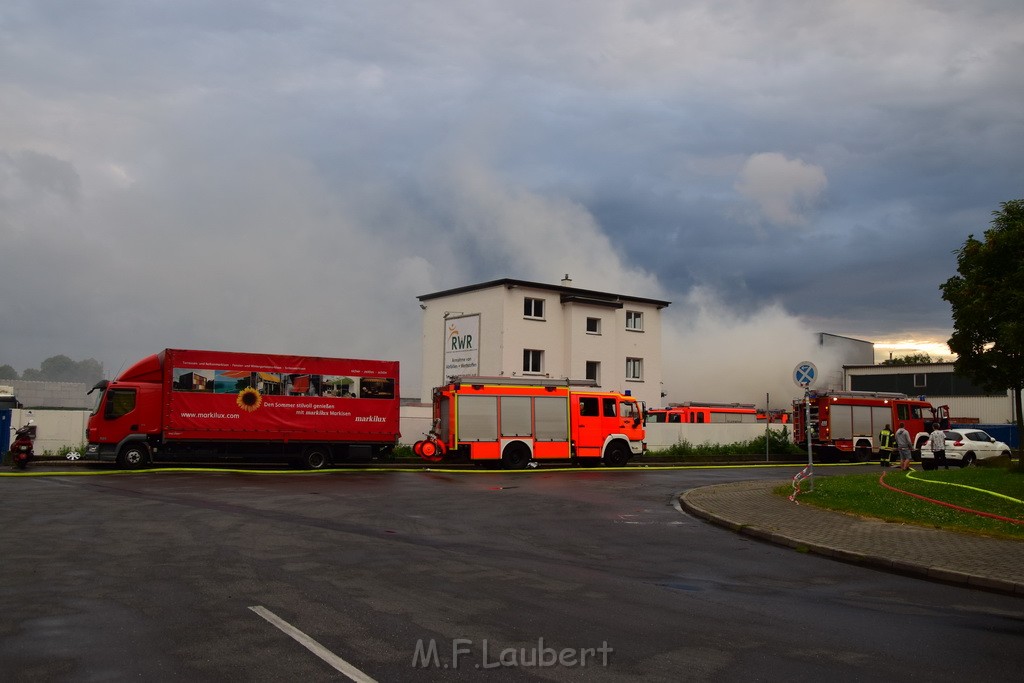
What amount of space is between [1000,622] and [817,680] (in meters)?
3.08

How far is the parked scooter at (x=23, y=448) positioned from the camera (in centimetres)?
2473

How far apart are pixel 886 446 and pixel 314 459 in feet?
81.3

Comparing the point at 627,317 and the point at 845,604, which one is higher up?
the point at 627,317

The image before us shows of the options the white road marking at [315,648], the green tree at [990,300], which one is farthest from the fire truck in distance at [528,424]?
the white road marking at [315,648]

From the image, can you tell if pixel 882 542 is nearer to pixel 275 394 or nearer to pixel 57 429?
pixel 275 394

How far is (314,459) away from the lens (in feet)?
89.2

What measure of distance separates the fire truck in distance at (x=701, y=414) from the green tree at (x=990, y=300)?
21.7 m

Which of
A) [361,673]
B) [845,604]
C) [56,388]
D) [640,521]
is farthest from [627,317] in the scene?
[56,388]

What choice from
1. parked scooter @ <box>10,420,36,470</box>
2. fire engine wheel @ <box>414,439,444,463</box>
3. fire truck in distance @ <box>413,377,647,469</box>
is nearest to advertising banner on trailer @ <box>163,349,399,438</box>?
fire engine wheel @ <box>414,439,444,463</box>

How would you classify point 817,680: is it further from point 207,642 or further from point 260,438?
point 260,438

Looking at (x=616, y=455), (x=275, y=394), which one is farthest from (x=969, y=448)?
(x=275, y=394)

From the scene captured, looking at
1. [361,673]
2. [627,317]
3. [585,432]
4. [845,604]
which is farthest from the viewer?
[627,317]

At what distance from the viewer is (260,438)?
26.3 metres

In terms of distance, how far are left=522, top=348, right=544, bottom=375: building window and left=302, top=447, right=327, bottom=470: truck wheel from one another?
19.4 m
